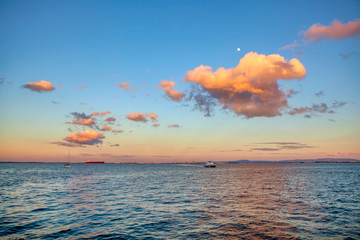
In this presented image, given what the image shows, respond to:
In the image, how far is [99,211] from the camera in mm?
30578

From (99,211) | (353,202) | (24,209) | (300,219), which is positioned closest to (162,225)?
(99,211)

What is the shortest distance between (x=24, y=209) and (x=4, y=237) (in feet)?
43.6

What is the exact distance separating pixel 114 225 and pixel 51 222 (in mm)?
7110

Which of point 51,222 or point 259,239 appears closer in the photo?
point 259,239

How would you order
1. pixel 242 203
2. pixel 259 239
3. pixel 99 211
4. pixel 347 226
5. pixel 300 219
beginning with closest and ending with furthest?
pixel 259 239
pixel 347 226
pixel 300 219
pixel 99 211
pixel 242 203

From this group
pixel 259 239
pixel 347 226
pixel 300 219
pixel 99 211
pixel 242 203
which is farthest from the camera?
pixel 242 203

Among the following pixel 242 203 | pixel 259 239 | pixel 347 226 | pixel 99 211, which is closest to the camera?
pixel 259 239

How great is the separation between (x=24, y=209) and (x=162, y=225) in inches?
825

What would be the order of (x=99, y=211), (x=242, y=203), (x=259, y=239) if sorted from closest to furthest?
(x=259, y=239) → (x=99, y=211) → (x=242, y=203)

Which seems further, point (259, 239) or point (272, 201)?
point (272, 201)

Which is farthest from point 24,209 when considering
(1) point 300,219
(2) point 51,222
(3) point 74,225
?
(1) point 300,219

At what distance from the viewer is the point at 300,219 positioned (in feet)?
84.7

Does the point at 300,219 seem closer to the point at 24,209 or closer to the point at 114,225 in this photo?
the point at 114,225

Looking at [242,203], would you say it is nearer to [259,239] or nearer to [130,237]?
[259,239]
